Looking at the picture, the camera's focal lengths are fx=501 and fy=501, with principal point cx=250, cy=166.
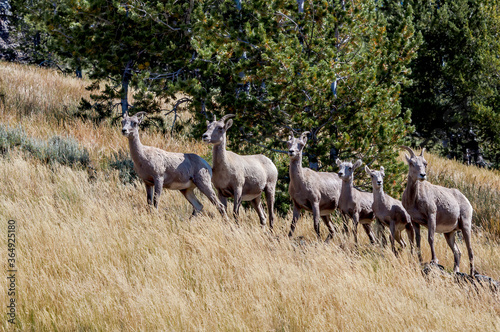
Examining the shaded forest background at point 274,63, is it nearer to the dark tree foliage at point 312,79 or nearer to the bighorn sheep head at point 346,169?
A: the dark tree foliage at point 312,79

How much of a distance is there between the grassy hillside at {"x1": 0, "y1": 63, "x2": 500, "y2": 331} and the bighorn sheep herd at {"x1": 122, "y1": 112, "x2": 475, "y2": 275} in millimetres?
457

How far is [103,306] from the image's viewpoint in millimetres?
4988

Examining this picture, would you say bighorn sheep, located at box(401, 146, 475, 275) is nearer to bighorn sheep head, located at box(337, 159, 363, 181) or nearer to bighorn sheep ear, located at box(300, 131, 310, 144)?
bighorn sheep head, located at box(337, 159, 363, 181)

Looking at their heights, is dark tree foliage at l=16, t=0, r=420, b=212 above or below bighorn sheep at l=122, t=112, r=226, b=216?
above

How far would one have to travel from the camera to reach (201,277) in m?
5.68

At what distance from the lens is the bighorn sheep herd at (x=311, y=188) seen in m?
6.82

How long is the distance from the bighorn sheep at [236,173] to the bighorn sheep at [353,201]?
1310 mm

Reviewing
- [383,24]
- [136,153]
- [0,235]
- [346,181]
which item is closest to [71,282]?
[0,235]

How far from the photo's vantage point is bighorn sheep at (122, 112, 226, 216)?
731 cm

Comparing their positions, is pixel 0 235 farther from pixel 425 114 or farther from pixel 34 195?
pixel 425 114

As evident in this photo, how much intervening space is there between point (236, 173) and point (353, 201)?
1.83 meters

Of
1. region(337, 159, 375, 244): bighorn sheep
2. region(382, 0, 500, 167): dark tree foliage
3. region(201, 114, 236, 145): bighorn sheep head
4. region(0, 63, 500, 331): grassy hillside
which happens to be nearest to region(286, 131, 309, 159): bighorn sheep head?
region(337, 159, 375, 244): bighorn sheep

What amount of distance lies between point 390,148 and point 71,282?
246 inches

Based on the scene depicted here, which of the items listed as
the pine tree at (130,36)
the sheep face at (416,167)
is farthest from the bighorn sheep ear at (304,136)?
the pine tree at (130,36)
